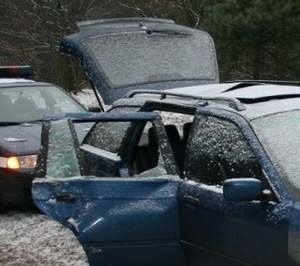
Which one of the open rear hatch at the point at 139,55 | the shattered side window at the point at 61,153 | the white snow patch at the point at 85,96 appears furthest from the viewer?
the white snow patch at the point at 85,96

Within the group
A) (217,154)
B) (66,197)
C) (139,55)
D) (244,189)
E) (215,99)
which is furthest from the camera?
(139,55)

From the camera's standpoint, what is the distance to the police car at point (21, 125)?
7978 millimetres

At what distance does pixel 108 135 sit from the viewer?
5.38 m

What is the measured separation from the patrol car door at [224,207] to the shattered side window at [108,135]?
33.1 inches

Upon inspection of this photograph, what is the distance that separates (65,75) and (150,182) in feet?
68.5

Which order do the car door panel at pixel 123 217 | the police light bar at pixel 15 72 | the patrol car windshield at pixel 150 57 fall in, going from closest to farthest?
1. the car door panel at pixel 123 217
2. the patrol car windshield at pixel 150 57
3. the police light bar at pixel 15 72

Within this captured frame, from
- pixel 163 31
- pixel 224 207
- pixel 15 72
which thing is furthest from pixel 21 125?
pixel 224 207

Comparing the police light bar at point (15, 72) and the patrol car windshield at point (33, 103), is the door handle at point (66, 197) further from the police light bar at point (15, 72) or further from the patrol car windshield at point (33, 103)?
the police light bar at point (15, 72)

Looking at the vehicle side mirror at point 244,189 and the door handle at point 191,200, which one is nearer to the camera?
the vehicle side mirror at point 244,189

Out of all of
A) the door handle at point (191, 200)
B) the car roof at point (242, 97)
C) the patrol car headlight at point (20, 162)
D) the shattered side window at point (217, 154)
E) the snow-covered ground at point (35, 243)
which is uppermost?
the car roof at point (242, 97)

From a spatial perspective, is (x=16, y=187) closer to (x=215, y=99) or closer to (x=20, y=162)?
(x=20, y=162)

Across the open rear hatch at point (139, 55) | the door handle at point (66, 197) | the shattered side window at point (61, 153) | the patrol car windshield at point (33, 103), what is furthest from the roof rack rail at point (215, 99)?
the patrol car windshield at point (33, 103)

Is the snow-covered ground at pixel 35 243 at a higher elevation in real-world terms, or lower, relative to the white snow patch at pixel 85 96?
higher

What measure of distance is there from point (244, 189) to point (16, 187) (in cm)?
466
